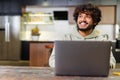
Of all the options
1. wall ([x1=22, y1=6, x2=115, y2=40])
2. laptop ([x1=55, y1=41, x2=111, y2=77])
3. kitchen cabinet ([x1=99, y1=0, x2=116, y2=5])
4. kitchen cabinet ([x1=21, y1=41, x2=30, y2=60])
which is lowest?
kitchen cabinet ([x1=21, y1=41, x2=30, y2=60])

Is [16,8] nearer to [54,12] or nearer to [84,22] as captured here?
[54,12]

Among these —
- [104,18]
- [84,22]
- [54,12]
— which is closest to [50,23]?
[54,12]

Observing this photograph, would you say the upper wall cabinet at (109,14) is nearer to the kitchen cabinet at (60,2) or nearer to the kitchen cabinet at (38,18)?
the kitchen cabinet at (60,2)

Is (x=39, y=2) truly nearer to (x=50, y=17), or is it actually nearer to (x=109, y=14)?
(x=50, y=17)

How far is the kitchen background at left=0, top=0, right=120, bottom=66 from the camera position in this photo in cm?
773

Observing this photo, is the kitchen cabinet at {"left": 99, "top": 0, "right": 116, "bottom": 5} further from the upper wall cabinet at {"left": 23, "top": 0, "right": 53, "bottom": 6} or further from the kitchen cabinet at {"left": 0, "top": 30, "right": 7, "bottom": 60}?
the kitchen cabinet at {"left": 0, "top": 30, "right": 7, "bottom": 60}

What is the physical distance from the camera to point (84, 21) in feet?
7.10

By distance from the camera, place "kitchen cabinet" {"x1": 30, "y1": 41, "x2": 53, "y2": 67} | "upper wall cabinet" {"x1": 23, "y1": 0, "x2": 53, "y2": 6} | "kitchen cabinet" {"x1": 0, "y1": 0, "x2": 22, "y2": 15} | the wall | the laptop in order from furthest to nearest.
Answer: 1. the wall
2. "upper wall cabinet" {"x1": 23, "y1": 0, "x2": 53, "y2": 6}
3. "kitchen cabinet" {"x1": 0, "y1": 0, "x2": 22, "y2": 15}
4. "kitchen cabinet" {"x1": 30, "y1": 41, "x2": 53, "y2": 67}
5. the laptop

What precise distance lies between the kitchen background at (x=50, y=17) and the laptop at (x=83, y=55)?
577 centimetres

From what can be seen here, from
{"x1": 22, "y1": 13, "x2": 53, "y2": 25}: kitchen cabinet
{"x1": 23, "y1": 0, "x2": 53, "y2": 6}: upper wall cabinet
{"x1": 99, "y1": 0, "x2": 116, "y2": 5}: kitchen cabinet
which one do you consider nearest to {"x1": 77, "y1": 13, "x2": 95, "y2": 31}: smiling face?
{"x1": 99, "y1": 0, "x2": 116, "y2": 5}: kitchen cabinet

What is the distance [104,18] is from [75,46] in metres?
6.28

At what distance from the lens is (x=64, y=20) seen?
808 cm

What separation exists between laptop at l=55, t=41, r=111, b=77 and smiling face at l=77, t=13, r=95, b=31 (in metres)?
0.48

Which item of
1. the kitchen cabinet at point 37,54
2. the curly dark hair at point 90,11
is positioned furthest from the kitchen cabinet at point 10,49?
the curly dark hair at point 90,11
